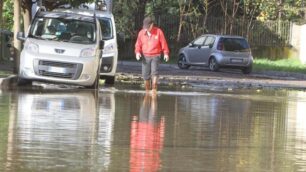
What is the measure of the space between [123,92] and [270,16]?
3095 cm

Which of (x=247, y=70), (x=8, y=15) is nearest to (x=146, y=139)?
(x=247, y=70)

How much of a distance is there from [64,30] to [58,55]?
121 centimetres

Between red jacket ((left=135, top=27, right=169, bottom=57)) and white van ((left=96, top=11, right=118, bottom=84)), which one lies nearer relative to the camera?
red jacket ((left=135, top=27, right=169, bottom=57))

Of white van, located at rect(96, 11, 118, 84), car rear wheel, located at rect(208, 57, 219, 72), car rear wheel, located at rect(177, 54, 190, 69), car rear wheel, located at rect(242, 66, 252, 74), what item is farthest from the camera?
car rear wheel, located at rect(177, 54, 190, 69)

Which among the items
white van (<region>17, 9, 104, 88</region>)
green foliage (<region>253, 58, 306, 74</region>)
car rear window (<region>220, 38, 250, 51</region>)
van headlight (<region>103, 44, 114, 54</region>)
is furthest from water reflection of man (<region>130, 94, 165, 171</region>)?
green foliage (<region>253, 58, 306, 74</region>)

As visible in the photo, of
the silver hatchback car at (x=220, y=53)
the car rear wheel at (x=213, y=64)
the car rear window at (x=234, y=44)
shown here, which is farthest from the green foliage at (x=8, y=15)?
the car rear window at (x=234, y=44)

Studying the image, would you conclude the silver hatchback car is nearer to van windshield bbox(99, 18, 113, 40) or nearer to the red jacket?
van windshield bbox(99, 18, 113, 40)

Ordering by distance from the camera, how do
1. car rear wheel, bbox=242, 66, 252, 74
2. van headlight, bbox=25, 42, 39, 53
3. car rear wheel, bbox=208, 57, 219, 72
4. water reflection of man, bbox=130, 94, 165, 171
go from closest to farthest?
water reflection of man, bbox=130, 94, 165, 171 → van headlight, bbox=25, 42, 39, 53 → car rear wheel, bbox=242, 66, 252, 74 → car rear wheel, bbox=208, 57, 219, 72

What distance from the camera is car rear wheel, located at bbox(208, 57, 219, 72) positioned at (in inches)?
1366

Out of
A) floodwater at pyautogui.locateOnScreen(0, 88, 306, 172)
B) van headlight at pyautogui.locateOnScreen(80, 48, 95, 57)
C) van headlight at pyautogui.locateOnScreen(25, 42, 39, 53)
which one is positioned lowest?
floodwater at pyautogui.locateOnScreen(0, 88, 306, 172)

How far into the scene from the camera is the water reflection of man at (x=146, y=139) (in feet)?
26.8

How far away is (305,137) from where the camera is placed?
36.7 ft

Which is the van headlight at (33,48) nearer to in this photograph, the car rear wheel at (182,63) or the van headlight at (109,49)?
the van headlight at (109,49)

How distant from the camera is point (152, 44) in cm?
1878
